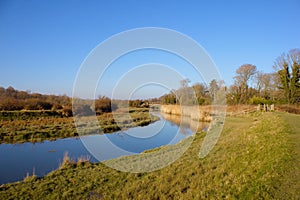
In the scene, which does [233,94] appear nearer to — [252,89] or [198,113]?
[252,89]

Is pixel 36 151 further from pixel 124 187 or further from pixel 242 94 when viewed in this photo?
pixel 242 94

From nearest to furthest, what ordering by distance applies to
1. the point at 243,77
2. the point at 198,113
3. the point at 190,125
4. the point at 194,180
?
the point at 194,180 < the point at 190,125 < the point at 198,113 < the point at 243,77

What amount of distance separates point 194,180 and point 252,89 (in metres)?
40.5

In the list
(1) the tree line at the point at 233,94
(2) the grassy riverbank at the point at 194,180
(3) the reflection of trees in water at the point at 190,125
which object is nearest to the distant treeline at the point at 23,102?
(1) the tree line at the point at 233,94

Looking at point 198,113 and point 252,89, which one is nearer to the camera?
point 198,113

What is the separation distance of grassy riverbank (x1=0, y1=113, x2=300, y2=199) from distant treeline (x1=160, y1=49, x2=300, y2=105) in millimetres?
12076

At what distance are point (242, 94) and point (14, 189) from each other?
39.6m

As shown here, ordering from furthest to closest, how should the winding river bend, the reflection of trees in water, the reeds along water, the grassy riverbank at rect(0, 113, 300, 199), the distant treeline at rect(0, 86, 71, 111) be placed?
the distant treeline at rect(0, 86, 71, 111) → the reeds along water → the reflection of trees in water → the winding river bend → the grassy riverbank at rect(0, 113, 300, 199)

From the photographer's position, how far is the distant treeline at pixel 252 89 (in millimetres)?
25388

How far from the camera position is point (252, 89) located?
40344mm

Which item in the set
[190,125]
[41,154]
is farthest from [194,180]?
[190,125]

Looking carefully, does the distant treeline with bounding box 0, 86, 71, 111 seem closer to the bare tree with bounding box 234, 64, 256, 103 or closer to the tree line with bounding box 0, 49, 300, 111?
the tree line with bounding box 0, 49, 300, 111

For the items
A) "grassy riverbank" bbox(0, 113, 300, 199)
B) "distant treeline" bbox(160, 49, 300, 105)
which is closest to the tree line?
"distant treeline" bbox(160, 49, 300, 105)

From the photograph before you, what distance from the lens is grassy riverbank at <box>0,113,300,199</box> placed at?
4.70 m
